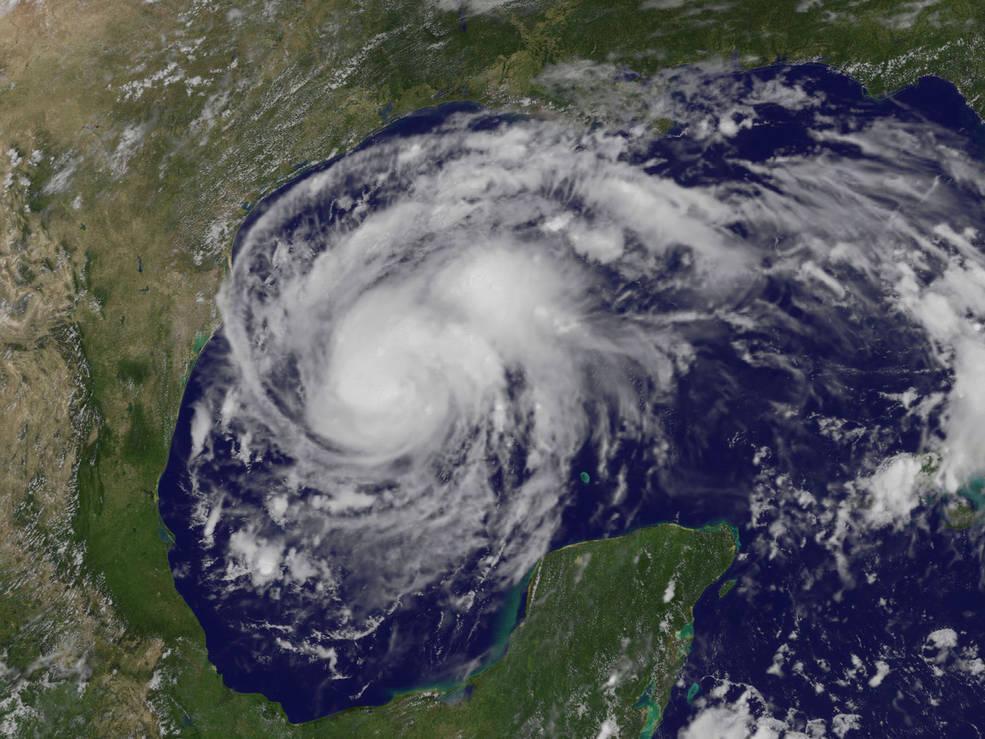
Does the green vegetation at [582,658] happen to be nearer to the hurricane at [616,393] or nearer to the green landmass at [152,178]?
the hurricane at [616,393]

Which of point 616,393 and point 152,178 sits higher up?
point 152,178

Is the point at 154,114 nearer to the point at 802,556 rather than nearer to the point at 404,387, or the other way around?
the point at 404,387

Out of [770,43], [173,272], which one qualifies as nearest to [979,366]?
[770,43]

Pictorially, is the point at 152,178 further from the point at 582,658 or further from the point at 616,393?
the point at 582,658

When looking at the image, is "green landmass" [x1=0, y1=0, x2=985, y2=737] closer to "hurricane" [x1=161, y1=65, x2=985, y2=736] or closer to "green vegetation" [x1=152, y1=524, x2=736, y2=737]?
"hurricane" [x1=161, y1=65, x2=985, y2=736]

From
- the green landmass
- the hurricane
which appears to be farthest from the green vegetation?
the green landmass

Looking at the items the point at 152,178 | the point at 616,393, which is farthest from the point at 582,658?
the point at 152,178
